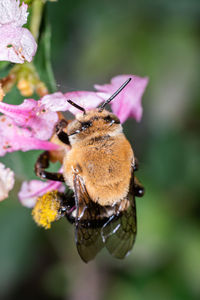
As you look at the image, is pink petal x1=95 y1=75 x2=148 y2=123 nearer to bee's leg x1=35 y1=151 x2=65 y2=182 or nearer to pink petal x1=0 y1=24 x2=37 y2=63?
bee's leg x1=35 y1=151 x2=65 y2=182

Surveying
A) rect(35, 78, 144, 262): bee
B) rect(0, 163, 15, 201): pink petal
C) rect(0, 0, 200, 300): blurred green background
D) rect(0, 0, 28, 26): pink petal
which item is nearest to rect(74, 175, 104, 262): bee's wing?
rect(35, 78, 144, 262): bee

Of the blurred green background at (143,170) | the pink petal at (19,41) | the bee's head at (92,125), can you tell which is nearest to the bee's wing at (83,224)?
the bee's head at (92,125)

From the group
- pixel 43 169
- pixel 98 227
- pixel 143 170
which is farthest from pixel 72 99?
pixel 143 170

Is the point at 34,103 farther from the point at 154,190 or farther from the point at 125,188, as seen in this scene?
the point at 154,190

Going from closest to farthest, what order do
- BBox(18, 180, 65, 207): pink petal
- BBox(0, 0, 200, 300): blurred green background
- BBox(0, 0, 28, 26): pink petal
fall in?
BBox(0, 0, 28, 26): pink petal
BBox(18, 180, 65, 207): pink petal
BBox(0, 0, 200, 300): blurred green background

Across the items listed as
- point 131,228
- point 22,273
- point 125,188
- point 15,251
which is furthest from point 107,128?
point 22,273
